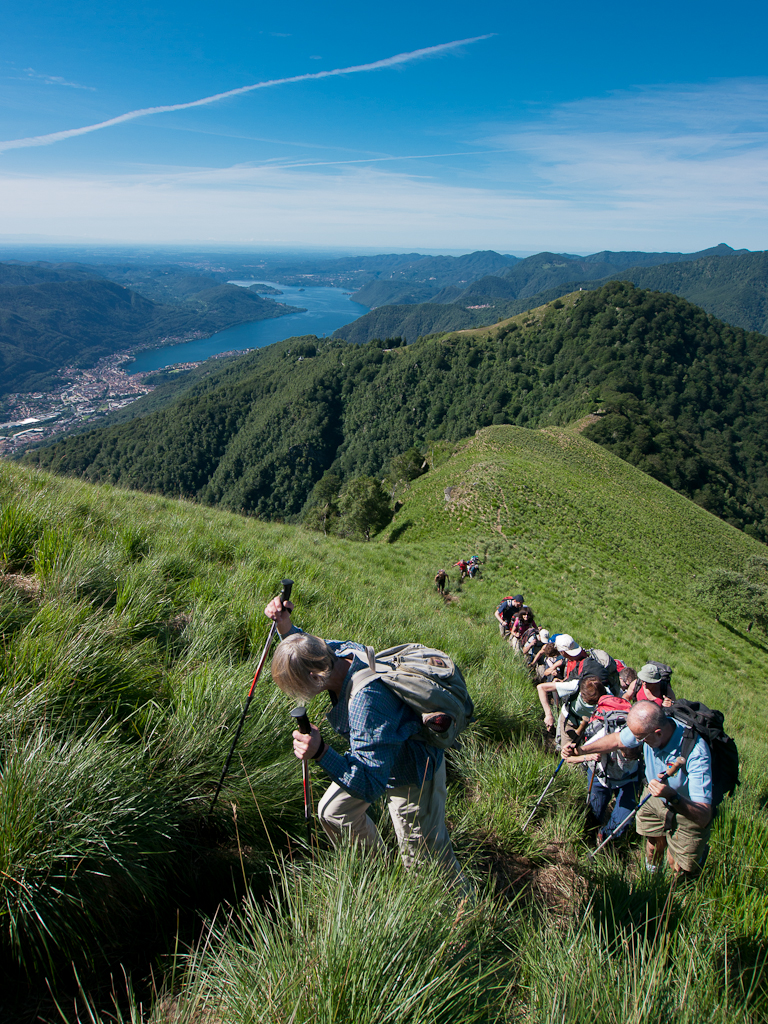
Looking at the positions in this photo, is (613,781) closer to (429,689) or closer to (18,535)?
(429,689)

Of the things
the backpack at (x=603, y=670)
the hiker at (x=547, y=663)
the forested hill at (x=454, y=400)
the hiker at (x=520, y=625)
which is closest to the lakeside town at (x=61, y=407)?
the forested hill at (x=454, y=400)

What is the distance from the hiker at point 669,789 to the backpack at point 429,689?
1.65m

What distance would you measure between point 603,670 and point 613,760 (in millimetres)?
1377

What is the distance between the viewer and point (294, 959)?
4.95 feet

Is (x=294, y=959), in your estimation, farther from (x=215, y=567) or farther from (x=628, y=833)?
(x=215, y=567)

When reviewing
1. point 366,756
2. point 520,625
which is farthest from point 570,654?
point 366,756

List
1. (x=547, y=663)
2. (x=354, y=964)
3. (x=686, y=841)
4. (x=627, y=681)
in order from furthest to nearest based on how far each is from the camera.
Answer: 1. (x=547, y=663)
2. (x=627, y=681)
3. (x=686, y=841)
4. (x=354, y=964)

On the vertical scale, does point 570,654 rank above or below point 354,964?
below

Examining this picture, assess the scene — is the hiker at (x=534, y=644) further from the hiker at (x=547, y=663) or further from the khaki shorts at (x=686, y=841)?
the khaki shorts at (x=686, y=841)

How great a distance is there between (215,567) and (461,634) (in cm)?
360

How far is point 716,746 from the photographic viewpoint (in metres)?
3.18

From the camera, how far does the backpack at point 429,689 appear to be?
82.7 inches

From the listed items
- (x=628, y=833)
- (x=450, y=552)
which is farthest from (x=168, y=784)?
(x=450, y=552)

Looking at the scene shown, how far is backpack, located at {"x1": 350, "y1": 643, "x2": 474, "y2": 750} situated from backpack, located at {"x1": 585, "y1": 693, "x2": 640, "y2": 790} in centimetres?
221
